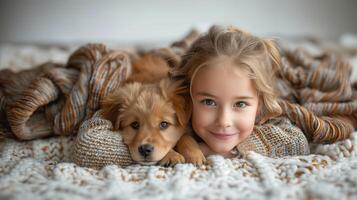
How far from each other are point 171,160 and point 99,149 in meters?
0.23

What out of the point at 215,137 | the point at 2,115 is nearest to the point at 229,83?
the point at 215,137

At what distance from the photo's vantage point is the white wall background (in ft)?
10.2

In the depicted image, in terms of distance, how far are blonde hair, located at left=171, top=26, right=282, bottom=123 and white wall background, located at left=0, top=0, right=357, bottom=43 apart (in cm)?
183

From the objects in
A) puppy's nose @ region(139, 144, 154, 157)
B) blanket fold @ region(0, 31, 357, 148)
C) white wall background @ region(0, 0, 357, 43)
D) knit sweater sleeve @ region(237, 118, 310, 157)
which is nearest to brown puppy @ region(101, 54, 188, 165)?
puppy's nose @ region(139, 144, 154, 157)

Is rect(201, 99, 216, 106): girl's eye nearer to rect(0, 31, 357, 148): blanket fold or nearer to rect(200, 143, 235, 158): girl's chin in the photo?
rect(200, 143, 235, 158): girl's chin

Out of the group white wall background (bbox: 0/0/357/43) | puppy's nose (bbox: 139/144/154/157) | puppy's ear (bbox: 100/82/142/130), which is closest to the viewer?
puppy's nose (bbox: 139/144/154/157)

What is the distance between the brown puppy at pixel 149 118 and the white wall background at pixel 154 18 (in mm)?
1861

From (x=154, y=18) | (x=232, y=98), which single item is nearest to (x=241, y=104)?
(x=232, y=98)

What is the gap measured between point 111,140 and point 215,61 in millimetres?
416

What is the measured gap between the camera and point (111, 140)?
4.26ft

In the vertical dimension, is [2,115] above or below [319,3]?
below

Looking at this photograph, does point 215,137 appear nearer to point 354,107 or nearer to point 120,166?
point 120,166

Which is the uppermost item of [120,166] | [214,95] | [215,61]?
[215,61]

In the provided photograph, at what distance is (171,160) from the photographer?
129cm
